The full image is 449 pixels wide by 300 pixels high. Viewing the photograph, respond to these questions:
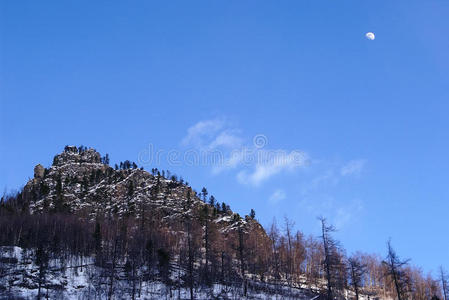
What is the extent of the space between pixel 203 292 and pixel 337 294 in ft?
70.9

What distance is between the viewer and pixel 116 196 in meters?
148

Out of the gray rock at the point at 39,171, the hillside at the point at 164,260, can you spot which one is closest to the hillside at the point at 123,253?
the hillside at the point at 164,260

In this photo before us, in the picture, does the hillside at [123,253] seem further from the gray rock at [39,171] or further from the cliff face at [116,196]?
the gray rock at [39,171]

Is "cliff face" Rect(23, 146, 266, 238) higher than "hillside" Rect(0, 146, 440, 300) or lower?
higher

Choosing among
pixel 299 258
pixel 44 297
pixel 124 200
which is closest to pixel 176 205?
pixel 124 200

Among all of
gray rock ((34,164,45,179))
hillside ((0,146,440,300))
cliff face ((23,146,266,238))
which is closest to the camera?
hillside ((0,146,440,300))

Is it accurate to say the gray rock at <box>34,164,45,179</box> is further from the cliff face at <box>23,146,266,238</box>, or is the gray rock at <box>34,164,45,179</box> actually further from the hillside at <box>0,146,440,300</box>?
the hillside at <box>0,146,440,300</box>

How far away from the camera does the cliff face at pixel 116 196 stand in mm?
128125

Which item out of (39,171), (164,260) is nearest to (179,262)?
(164,260)

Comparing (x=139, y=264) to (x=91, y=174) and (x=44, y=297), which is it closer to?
(x=44, y=297)

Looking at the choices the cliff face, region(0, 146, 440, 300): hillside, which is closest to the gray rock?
the cliff face

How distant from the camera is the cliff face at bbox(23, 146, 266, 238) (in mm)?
128125

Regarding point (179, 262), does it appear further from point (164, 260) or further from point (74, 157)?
point (74, 157)

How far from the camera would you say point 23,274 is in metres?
58.8
